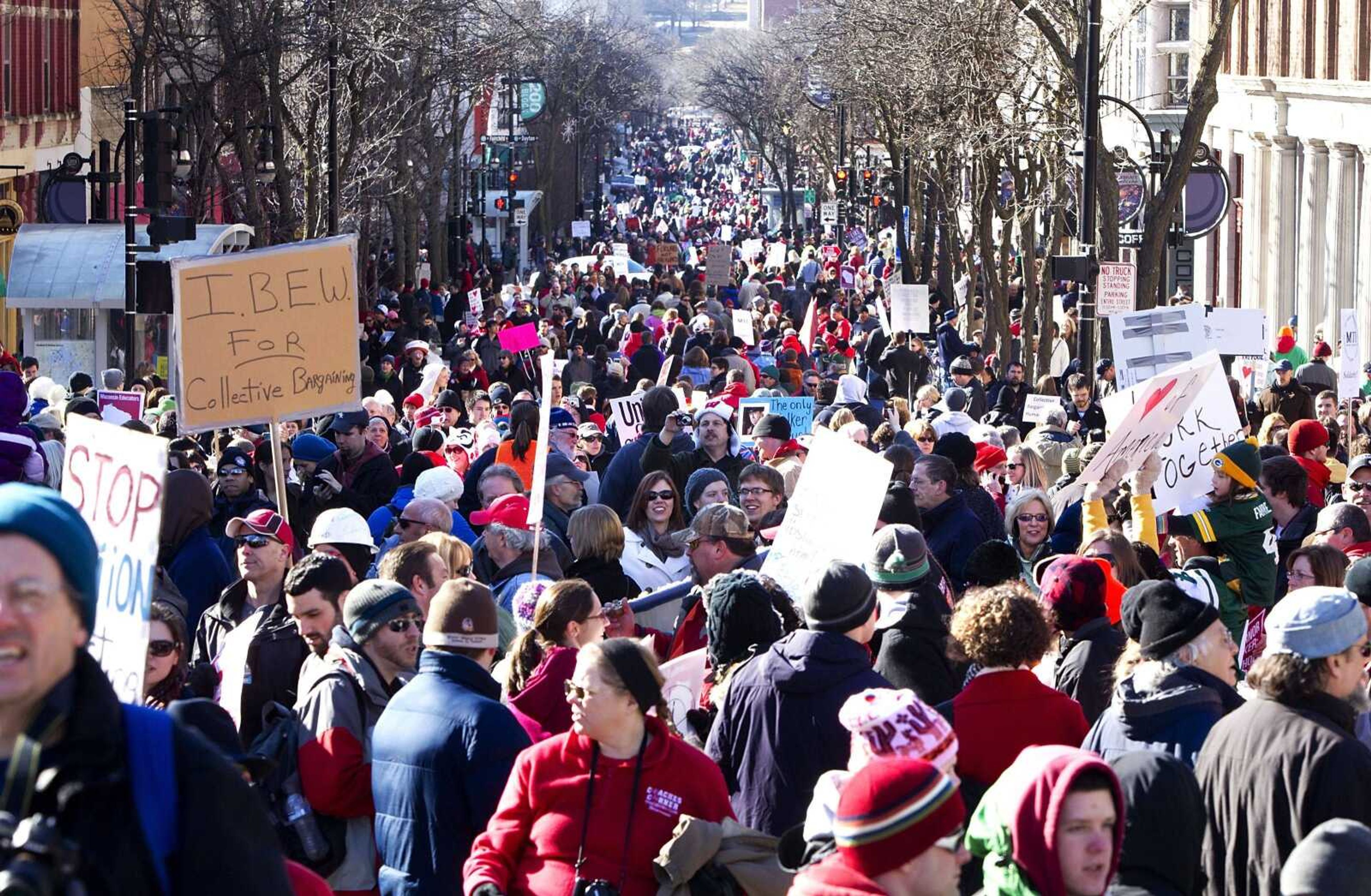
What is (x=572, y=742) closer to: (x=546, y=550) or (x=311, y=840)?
(x=311, y=840)

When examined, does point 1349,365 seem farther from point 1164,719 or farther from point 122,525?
point 122,525

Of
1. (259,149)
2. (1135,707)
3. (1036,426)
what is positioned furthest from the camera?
(259,149)

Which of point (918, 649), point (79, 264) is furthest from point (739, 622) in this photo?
point (79, 264)

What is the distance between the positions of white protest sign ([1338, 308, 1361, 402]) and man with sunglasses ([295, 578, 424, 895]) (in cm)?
1409

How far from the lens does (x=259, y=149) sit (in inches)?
1163

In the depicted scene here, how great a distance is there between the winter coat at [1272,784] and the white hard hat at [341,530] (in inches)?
174

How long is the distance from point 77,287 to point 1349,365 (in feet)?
53.2

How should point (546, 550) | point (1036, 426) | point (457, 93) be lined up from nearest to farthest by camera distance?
point (546, 550)
point (1036, 426)
point (457, 93)

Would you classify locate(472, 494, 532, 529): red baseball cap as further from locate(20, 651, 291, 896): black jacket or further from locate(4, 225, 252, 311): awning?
locate(4, 225, 252, 311): awning

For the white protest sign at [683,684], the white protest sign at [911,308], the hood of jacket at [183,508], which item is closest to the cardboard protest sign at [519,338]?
the white protest sign at [911,308]

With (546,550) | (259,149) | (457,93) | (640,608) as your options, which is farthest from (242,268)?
(457,93)

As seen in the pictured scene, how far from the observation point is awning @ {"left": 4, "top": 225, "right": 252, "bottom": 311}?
28.8 metres

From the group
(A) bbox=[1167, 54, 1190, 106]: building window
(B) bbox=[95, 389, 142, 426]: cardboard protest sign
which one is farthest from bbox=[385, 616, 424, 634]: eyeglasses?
(A) bbox=[1167, 54, 1190, 106]: building window

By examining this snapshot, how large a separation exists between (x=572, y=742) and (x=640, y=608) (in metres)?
3.27
